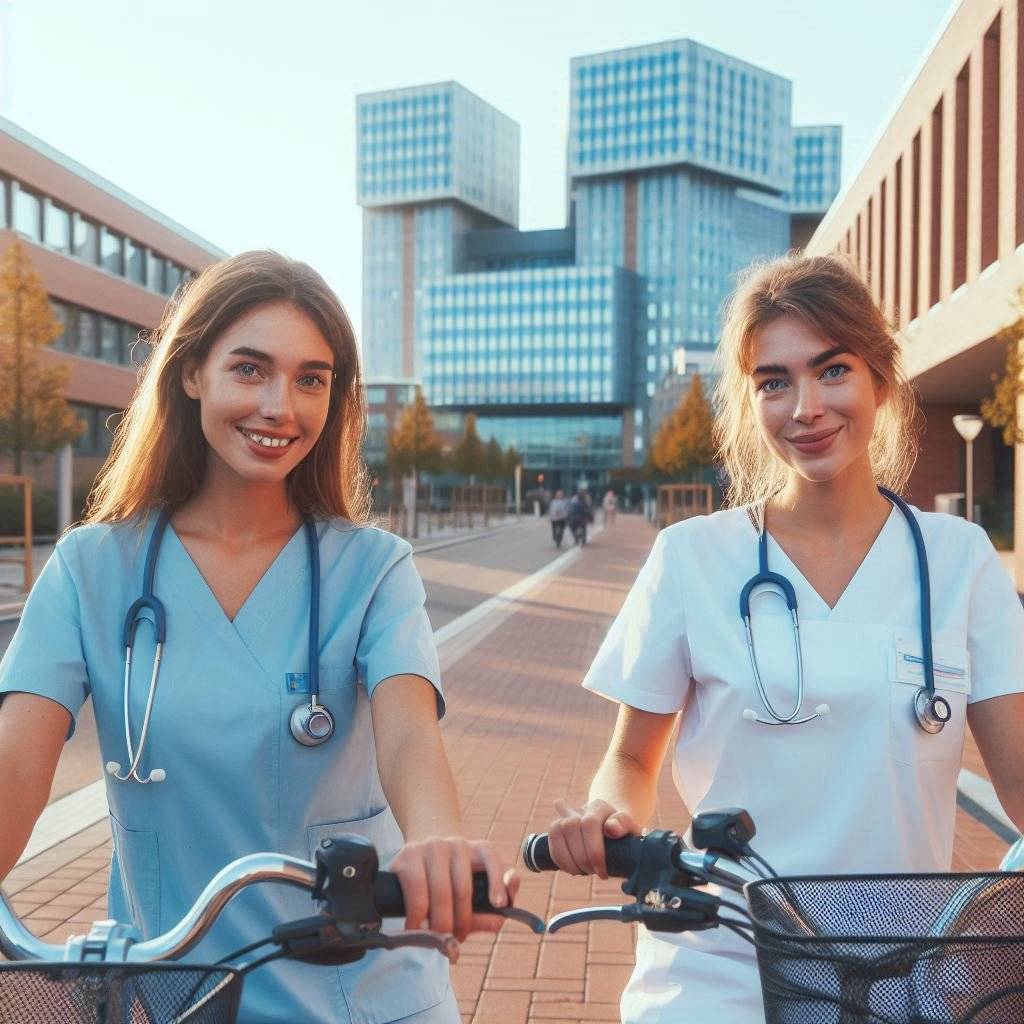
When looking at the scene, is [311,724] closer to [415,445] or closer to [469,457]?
[415,445]

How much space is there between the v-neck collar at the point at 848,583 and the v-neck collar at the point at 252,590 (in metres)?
0.86

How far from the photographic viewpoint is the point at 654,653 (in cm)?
229

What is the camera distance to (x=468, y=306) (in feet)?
389

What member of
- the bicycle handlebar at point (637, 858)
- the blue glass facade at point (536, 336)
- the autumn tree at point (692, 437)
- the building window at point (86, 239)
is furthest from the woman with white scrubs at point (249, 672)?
the blue glass facade at point (536, 336)

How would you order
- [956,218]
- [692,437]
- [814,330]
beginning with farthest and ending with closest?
[692,437]
[956,218]
[814,330]

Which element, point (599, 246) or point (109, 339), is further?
point (599, 246)

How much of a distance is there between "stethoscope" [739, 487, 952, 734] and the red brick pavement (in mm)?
2156

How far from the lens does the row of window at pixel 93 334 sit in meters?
39.8

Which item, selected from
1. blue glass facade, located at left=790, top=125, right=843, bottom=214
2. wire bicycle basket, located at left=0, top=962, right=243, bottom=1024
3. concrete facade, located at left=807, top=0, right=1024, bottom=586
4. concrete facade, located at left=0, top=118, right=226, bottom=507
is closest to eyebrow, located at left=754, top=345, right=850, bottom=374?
wire bicycle basket, located at left=0, top=962, right=243, bottom=1024

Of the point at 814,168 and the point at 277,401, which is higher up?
the point at 814,168

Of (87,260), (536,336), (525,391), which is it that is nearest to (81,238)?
(87,260)

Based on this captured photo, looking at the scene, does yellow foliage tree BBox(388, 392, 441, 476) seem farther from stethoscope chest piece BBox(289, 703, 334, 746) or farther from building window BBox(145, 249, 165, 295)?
stethoscope chest piece BBox(289, 703, 334, 746)

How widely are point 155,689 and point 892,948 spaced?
107 centimetres

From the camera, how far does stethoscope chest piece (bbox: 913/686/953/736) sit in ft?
6.81
